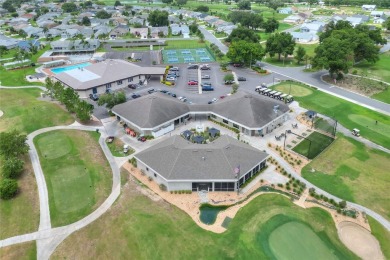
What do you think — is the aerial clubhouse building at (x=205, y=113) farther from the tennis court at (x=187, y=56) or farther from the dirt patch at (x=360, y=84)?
the tennis court at (x=187, y=56)

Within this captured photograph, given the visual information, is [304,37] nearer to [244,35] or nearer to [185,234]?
[244,35]

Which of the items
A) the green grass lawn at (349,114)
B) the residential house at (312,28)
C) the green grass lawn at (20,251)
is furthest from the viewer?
the residential house at (312,28)

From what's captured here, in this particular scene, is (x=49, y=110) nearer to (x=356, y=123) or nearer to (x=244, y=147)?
(x=244, y=147)

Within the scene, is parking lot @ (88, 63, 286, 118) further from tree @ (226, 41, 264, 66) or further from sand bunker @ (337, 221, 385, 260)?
sand bunker @ (337, 221, 385, 260)

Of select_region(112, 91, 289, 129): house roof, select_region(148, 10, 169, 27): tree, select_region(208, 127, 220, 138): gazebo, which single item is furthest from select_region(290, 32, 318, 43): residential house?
select_region(208, 127, 220, 138): gazebo

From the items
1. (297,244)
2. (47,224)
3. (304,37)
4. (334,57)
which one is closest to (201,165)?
(297,244)

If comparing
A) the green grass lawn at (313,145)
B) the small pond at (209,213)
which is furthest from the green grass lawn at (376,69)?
the small pond at (209,213)
